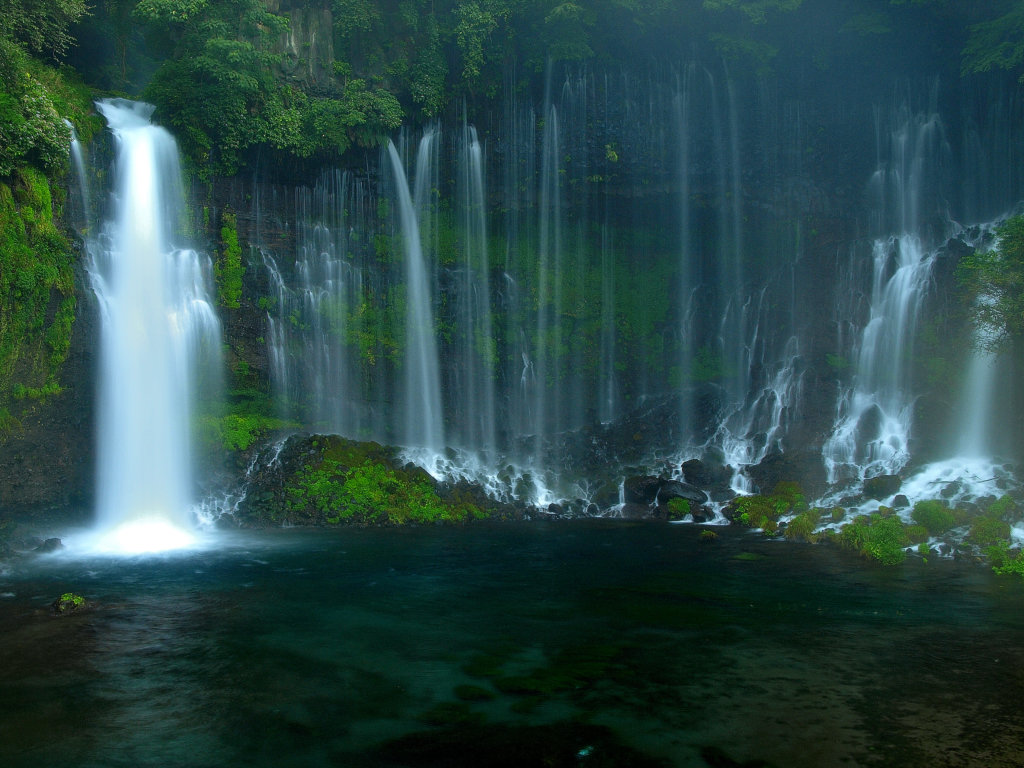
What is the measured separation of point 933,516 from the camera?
16.8 metres

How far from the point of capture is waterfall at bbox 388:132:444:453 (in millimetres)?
25531

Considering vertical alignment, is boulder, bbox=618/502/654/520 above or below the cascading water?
below

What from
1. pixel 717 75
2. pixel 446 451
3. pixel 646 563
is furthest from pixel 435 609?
pixel 717 75

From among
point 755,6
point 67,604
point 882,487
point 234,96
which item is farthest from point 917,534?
point 234,96

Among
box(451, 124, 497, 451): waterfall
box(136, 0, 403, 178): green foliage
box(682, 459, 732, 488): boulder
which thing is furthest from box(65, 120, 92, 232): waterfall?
box(682, 459, 732, 488): boulder

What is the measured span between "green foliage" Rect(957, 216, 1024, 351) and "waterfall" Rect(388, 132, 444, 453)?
51.8 ft

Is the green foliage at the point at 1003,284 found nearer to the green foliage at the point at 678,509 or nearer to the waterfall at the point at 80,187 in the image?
the green foliage at the point at 678,509

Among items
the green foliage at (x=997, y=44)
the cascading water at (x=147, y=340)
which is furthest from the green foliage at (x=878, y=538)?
the green foliage at (x=997, y=44)

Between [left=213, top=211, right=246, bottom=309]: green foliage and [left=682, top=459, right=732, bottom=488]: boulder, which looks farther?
[left=213, top=211, right=246, bottom=309]: green foliage

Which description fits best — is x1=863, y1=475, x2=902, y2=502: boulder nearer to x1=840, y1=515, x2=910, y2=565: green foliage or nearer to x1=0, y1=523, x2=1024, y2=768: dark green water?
x1=840, y1=515, x2=910, y2=565: green foliage

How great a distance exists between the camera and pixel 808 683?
8.94 m

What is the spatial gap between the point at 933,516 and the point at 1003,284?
6160mm

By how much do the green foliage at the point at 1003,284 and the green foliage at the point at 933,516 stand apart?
4.98 m

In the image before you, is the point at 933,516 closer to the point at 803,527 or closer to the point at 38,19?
the point at 803,527
